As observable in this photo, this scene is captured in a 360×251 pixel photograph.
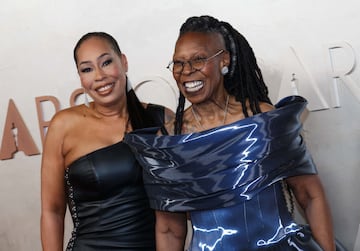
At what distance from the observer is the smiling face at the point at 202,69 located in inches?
54.4

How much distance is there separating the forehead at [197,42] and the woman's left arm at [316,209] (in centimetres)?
40

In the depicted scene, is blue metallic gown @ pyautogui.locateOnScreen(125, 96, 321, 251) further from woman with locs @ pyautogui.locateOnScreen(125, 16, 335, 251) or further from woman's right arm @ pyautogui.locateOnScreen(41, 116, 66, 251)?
woman's right arm @ pyautogui.locateOnScreen(41, 116, 66, 251)

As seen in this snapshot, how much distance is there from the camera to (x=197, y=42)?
139 centimetres

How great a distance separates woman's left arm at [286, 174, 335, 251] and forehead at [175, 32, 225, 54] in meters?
0.40

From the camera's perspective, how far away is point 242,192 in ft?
4.41

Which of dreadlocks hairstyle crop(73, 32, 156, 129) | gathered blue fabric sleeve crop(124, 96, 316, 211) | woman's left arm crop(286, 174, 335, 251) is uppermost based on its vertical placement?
dreadlocks hairstyle crop(73, 32, 156, 129)

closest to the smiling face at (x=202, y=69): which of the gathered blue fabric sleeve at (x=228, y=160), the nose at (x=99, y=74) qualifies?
the gathered blue fabric sleeve at (x=228, y=160)

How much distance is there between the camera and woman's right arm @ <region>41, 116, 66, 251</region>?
1670mm

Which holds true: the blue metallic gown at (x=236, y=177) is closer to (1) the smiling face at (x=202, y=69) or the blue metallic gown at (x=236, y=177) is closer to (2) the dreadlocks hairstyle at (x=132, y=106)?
(1) the smiling face at (x=202, y=69)

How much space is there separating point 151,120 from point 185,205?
455 millimetres

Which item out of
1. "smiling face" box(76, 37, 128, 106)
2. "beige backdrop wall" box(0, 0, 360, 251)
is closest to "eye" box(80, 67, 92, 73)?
"smiling face" box(76, 37, 128, 106)

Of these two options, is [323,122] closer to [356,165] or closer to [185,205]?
[356,165]

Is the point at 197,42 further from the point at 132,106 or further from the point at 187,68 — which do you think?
the point at 132,106

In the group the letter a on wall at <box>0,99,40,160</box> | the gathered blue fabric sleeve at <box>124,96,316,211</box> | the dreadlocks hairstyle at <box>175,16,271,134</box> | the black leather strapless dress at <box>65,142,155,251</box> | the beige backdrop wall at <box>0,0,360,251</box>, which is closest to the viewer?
the gathered blue fabric sleeve at <box>124,96,316,211</box>
